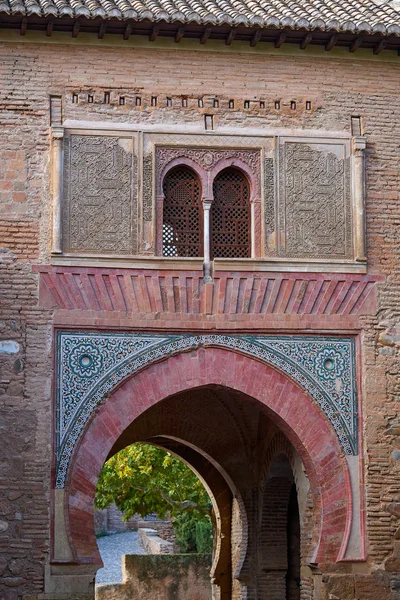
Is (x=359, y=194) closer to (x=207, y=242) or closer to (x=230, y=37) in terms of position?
(x=207, y=242)

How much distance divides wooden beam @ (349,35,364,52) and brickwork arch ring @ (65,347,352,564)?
355 cm

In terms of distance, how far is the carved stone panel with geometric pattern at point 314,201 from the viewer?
1318 cm

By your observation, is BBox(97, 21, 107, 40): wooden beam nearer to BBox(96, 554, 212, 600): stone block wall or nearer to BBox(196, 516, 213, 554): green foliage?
BBox(96, 554, 212, 600): stone block wall

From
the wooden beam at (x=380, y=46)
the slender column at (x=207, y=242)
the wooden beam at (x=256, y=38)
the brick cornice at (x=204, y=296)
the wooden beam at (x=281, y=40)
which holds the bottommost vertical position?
the brick cornice at (x=204, y=296)

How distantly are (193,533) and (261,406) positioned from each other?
47.9 ft

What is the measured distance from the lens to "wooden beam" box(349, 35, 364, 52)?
1341 centimetres

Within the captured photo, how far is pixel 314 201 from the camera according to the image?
523 inches

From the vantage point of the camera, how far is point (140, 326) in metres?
12.7

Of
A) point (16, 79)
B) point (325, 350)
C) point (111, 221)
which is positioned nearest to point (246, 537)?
point (325, 350)

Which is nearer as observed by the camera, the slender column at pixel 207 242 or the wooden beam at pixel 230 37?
the slender column at pixel 207 242

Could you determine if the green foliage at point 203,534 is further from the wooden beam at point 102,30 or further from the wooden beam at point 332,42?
the wooden beam at point 102,30

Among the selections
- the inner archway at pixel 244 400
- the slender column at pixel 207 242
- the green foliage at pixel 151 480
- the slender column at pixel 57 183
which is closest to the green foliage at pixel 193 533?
the green foliage at pixel 151 480

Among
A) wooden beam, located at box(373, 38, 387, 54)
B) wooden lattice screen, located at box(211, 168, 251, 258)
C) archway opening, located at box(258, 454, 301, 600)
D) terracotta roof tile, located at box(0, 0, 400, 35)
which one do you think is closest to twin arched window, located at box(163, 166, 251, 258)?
wooden lattice screen, located at box(211, 168, 251, 258)

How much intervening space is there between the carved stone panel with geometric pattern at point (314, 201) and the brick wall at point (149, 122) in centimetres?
27
